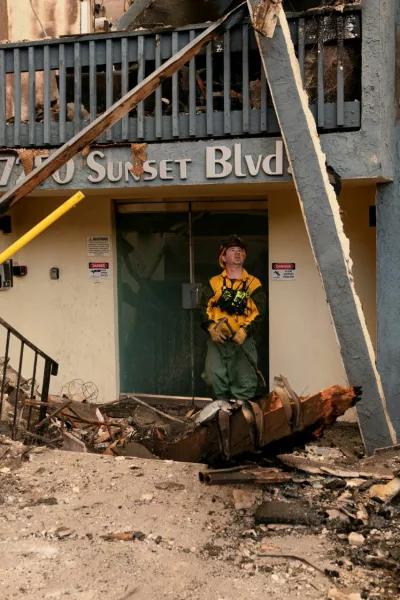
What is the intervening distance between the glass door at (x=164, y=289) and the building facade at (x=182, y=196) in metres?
0.02

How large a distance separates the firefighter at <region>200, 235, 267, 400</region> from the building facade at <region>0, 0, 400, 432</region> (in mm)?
854

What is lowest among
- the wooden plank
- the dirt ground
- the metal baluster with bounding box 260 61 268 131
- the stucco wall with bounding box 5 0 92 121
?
the dirt ground

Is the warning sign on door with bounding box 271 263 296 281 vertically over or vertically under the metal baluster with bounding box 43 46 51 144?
under

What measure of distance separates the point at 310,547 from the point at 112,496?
1.50 m

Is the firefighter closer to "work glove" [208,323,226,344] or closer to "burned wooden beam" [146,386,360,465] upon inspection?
"work glove" [208,323,226,344]

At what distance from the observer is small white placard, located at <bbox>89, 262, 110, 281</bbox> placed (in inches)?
331

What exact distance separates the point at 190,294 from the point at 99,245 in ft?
4.38

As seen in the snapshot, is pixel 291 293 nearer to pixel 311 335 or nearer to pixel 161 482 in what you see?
pixel 311 335

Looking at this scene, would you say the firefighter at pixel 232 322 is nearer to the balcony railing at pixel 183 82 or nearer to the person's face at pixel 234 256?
the person's face at pixel 234 256

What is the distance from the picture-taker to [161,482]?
491cm

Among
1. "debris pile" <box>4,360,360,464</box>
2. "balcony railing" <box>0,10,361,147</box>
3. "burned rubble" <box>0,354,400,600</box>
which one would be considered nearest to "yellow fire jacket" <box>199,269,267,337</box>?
"debris pile" <box>4,360,360,464</box>

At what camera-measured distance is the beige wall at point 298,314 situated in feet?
25.0

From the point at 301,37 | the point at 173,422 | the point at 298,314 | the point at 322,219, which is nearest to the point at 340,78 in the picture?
the point at 301,37

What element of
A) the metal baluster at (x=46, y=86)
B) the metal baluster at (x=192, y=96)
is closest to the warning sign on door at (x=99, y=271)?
the metal baluster at (x=46, y=86)
